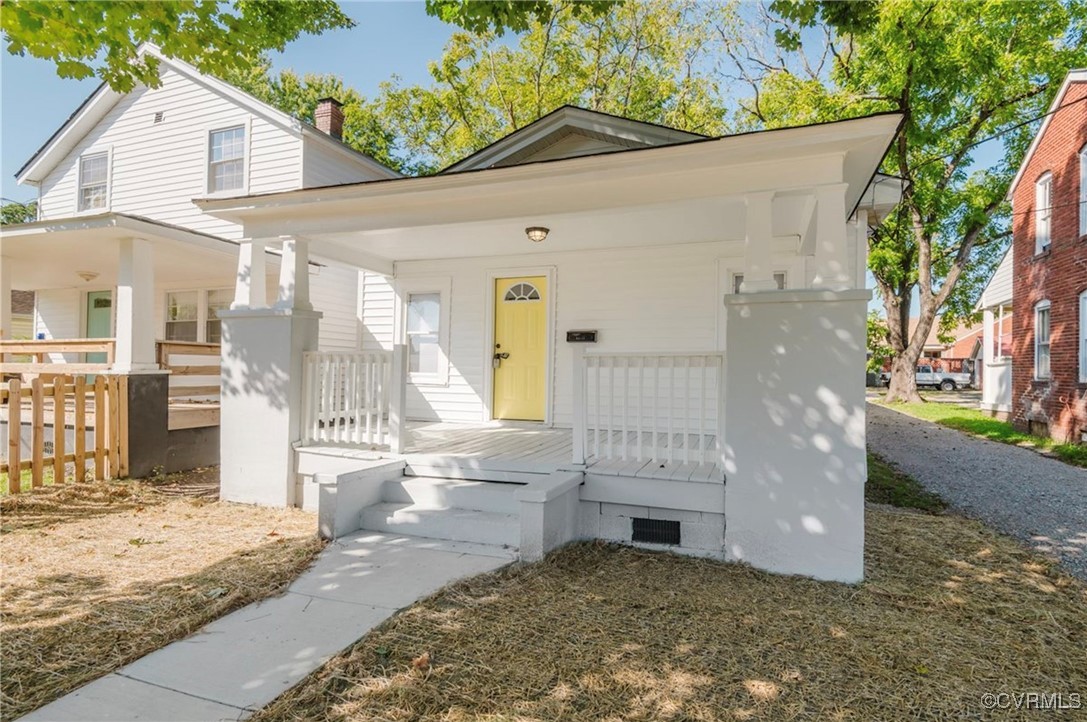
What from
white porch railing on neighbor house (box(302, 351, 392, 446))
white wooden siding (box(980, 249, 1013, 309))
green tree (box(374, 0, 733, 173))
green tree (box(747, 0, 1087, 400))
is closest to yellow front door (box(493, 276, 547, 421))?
white porch railing on neighbor house (box(302, 351, 392, 446))

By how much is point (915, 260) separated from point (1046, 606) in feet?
59.3

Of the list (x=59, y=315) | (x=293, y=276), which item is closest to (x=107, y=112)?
(x=59, y=315)

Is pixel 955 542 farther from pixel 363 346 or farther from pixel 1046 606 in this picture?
pixel 363 346

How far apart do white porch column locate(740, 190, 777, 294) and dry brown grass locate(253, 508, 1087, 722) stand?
1.96 meters

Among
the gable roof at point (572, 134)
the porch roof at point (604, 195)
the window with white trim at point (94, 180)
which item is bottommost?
the porch roof at point (604, 195)

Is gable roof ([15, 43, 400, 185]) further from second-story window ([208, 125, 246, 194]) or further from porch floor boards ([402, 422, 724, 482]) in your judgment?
porch floor boards ([402, 422, 724, 482])

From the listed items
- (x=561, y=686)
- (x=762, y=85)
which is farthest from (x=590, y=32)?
(x=561, y=686)

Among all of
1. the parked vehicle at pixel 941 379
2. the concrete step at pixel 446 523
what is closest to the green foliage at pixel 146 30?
the concrete step at pixel 446 523

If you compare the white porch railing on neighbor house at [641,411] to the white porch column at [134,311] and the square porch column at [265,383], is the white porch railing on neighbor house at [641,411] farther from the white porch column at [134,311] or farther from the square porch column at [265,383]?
the white porch column at [134,311]

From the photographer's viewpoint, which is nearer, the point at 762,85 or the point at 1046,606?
the point at 1046,606

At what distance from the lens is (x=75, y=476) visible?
5840 millimetres

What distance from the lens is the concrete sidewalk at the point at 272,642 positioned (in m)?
2.15

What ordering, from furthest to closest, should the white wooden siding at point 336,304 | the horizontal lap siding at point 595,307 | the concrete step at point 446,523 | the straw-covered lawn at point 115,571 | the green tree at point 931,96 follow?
the green tree at point 931,96, the white wooden siding at point 336,304, the horizontal lap siding at point 595,307, the concrete step at point 446,523, the straw-covered lawn at point 115,571

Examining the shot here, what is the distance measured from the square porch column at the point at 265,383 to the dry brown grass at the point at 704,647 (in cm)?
290
